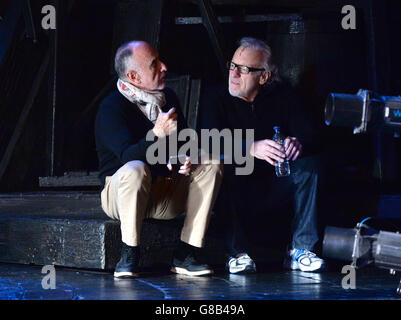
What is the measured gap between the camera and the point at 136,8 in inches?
253

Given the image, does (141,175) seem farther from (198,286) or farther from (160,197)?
(198,286)

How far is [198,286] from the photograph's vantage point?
400 centimetres

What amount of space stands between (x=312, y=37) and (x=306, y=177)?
1.38 metres

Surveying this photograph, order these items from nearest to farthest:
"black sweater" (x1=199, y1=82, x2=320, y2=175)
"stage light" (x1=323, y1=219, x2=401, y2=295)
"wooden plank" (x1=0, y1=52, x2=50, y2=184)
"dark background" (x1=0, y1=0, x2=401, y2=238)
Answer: "stage light" (x1=323, y1=219, x2=401, y2=295), "black sweater" (x1=199, y1=82, x2=320, y2=175), "dark background" (x1=0, y1=0, x2=401, y2=238), "wooden plank" (x1=0, y1=52, x2=50, y2=184)

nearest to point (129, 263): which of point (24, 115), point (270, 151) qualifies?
point (270, 151)

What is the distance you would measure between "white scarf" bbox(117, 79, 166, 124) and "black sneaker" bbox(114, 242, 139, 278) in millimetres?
779

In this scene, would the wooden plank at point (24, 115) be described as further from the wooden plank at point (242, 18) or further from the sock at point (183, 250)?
the sock at point (183, 250)

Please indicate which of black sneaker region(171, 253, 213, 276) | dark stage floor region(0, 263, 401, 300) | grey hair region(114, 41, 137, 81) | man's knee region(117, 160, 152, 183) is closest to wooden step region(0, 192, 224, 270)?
dark stage floor region(0, 263, 401, 300)

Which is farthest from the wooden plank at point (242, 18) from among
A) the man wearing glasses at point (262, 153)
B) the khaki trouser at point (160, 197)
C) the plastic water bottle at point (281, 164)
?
the khaki trouser at point (160, 197)

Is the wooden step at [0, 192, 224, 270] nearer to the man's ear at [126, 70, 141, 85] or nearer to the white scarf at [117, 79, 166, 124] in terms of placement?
the white scarf at [117, 79, 166, 124]

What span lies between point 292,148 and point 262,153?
7.3 inches

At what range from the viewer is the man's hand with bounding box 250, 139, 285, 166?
4543mm
